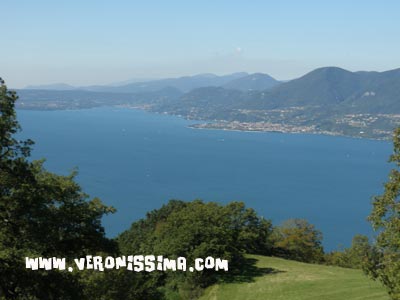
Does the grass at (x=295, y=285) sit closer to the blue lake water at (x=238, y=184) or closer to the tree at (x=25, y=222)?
the tree at (x=25, y=222)

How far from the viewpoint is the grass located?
904 inches

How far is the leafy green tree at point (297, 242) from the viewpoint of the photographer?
Result: 50.4m

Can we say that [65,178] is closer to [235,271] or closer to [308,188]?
[235,271]

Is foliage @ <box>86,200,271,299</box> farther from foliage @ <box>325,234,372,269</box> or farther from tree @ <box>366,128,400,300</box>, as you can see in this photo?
tree @ <box>366,128,400,300</box>

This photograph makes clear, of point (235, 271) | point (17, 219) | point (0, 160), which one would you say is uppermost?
point (0, 160)

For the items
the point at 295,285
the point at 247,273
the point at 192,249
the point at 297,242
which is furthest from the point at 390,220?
the point at 297,242

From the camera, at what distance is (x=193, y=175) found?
159250 mm

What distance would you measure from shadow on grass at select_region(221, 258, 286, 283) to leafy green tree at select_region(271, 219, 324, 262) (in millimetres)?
14710

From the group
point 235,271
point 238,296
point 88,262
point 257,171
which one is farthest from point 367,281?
point 257,171

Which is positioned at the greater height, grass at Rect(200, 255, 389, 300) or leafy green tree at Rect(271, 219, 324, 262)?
grass at Rect(200, 255, 389, 300)

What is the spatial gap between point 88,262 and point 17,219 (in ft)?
8.66

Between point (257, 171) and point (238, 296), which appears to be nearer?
point (238, 296)

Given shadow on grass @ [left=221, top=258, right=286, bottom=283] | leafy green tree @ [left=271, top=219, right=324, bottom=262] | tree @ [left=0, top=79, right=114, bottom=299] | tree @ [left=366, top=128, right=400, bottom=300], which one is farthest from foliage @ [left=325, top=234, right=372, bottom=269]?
tree @ [left=0, top=79, right=114, bottom=299]

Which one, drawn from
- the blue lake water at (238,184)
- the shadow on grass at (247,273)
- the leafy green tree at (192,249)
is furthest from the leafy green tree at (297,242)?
the blue lake water at (238,184)
